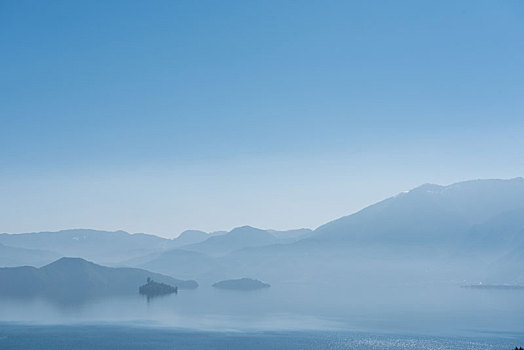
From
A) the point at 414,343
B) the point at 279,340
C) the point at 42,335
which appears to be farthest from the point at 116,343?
the point at 414,343

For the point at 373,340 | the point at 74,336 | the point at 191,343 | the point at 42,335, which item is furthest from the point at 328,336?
the point at 42,335

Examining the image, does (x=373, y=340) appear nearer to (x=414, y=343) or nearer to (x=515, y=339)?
(x=414, y=343)

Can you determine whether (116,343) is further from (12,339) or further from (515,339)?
(515,339)

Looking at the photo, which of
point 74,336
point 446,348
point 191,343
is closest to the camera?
point 446,348

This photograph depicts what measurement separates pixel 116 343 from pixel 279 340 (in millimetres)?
54898

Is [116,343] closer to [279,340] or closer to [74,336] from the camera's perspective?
[74,336]

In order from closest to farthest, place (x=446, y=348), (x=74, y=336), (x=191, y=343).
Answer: (x=446, y=348), (x=191, y=343), (x=74, y=336)

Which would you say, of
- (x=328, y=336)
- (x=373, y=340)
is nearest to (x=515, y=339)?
(x=373, y=340)

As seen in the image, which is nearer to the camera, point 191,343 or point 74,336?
point 191,343

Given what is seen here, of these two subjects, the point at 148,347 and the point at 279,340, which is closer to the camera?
the point at 148,347

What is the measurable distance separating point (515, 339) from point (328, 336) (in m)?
63.6

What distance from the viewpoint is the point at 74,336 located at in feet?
634

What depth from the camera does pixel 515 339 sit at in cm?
18462

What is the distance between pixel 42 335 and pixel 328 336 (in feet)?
339
